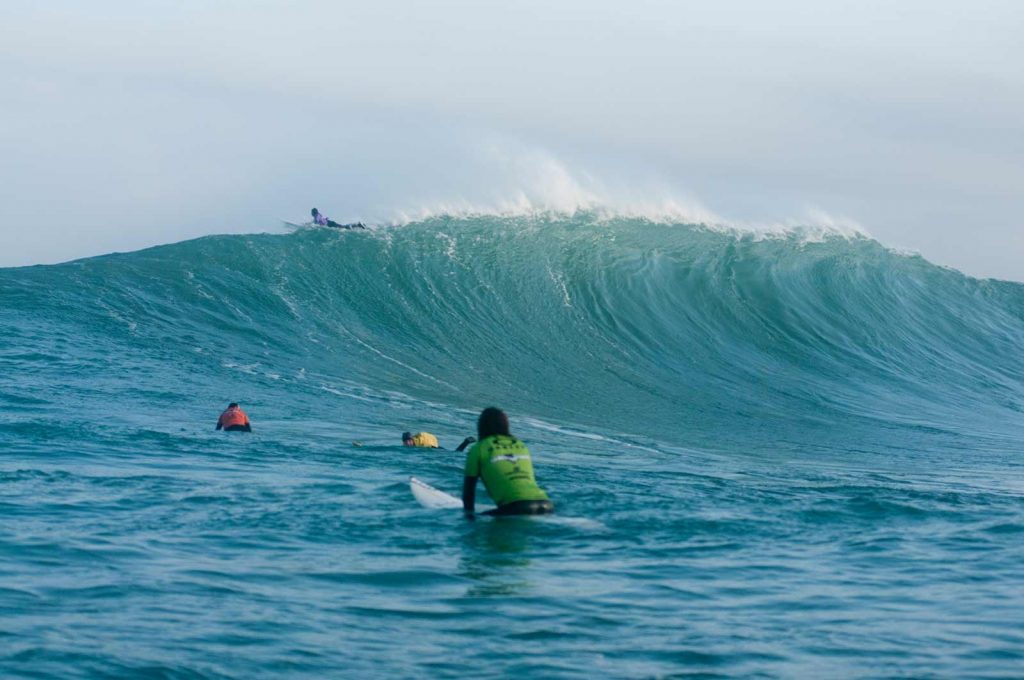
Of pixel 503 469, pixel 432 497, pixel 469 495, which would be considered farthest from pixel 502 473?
pixel 432 497

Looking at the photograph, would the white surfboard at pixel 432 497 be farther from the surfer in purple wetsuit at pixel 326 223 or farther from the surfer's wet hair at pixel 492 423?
the surfer in purple wetsuit at pixel 326 223

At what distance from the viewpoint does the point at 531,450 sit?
14.9 metres

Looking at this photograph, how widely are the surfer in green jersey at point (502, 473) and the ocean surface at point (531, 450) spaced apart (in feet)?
0.64

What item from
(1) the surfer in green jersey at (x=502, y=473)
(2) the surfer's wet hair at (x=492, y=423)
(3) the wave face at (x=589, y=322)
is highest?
(3) the wave face at (x=589, y=322)

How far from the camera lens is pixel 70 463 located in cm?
1161

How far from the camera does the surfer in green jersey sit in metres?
9.38

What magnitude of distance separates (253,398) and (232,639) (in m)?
12.0

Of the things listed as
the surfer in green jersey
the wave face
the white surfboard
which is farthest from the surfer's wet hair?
the wave face

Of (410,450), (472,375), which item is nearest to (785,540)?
(410,450)

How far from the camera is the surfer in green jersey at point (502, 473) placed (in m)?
9.38

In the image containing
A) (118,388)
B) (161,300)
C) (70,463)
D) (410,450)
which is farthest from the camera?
(161,300)

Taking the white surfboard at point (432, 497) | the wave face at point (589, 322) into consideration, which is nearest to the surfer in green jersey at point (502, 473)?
the white surfboard at point (432, 497)

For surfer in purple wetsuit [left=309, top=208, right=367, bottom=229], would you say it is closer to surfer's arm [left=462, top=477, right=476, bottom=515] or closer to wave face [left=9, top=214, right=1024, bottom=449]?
wave face [left=9, top=214, right=1024, bottom=449]

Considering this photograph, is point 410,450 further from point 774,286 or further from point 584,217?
point 584,217
